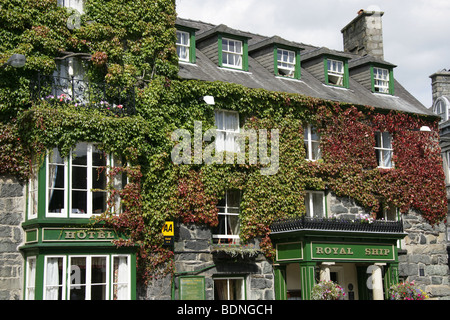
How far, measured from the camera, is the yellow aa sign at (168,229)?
66.9 feet

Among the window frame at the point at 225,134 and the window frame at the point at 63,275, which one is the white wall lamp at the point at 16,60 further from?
the window frame at the point at 225,134

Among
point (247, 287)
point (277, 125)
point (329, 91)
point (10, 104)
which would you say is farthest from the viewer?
Result: point (329, 91)

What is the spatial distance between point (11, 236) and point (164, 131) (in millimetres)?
5632

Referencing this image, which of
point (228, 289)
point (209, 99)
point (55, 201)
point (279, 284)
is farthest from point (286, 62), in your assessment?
point (55, 201)

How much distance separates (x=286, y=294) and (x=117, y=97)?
8791mm

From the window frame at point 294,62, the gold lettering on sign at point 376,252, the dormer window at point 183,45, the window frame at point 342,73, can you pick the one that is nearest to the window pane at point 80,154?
the dormer window at point 183,45

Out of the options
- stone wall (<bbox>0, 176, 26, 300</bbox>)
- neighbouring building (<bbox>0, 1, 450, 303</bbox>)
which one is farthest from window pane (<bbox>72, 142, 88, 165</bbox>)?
stone wall (<bbox>0, 176, 26, 300</bbox>)

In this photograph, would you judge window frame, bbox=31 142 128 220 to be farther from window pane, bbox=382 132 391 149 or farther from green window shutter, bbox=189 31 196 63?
window pane, bbox=382 132 391 149

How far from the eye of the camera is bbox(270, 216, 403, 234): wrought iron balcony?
21.4 metres

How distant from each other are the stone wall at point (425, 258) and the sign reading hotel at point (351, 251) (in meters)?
2.55

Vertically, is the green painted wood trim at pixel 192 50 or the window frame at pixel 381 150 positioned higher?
the green painted wood trim at pixel 192 50
